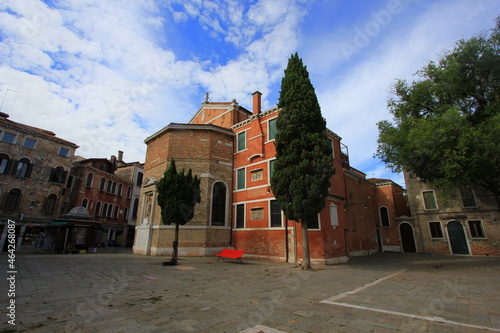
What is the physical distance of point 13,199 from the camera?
69.5 feet

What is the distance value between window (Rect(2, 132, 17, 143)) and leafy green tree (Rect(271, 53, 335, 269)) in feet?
81.9

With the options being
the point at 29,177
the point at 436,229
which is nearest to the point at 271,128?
the point at 436,229

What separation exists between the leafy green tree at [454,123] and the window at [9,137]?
107 ft

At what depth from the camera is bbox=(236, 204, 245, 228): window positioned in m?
17.3

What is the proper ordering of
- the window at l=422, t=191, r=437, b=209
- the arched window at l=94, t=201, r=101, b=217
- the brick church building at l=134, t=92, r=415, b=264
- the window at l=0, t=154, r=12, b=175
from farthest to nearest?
the arched window at l=94, t=201, r=101, b=217, the window at l=422, t=191, r=437, b=209, the window at l=0, t=154, r=12, b=175, the brick church building at l=134, t=92, r=415, b=264

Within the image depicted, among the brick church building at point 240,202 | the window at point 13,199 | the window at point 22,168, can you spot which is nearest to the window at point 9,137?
the window at point 22,168

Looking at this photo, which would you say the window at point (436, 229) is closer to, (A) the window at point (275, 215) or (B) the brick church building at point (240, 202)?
(B) the brick church building at point (240, 202)

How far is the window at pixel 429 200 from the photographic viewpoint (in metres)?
22.8

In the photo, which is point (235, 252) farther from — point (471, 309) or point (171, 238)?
point (471, 309)

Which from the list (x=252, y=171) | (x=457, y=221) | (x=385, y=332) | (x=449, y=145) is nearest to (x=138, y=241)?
(x=252, y=171)

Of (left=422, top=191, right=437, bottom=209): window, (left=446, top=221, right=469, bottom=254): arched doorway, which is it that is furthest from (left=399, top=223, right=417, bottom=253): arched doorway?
(left=446, top=221, right=469, bottom=254): arched doorway

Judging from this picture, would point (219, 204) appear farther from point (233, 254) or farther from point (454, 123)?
point (454, 123)

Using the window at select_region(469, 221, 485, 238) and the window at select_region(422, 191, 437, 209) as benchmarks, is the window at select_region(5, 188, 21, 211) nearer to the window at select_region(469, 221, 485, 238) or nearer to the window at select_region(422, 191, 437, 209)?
the window at select_region(422, 191, 437, 209)

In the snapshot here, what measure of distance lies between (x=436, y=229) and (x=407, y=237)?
2891 mm
